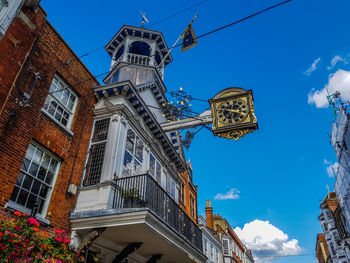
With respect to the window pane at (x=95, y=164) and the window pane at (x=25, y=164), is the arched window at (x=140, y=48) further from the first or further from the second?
the window pane at (x=25, y=164)

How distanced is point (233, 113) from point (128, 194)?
6.14 metres

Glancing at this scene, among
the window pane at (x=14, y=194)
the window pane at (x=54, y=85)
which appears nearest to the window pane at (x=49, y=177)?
the window pane at (x=14, y=194)

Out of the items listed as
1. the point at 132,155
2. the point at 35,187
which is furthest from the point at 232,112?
the point at 35,187

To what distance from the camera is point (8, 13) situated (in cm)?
694

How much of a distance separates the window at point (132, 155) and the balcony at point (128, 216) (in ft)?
3.64

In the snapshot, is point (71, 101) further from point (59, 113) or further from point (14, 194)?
point (14, 194)

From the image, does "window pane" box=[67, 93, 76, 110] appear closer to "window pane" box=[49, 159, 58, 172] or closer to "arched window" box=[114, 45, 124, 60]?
"window pane" box=[49, 159, 58, 172]

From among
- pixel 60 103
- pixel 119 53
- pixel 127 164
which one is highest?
pixel 119 53

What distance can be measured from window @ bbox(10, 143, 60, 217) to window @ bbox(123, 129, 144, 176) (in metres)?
2.59

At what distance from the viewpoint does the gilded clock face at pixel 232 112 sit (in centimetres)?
1158

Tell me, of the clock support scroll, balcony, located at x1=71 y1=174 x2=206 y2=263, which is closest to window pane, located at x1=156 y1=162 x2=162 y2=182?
the clock support scroll

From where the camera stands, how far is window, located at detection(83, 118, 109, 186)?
9.18 meters

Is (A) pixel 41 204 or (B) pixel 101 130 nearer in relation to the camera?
(A) pixel 41 204

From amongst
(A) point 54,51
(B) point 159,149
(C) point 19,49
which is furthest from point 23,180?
(B) point 159,149
